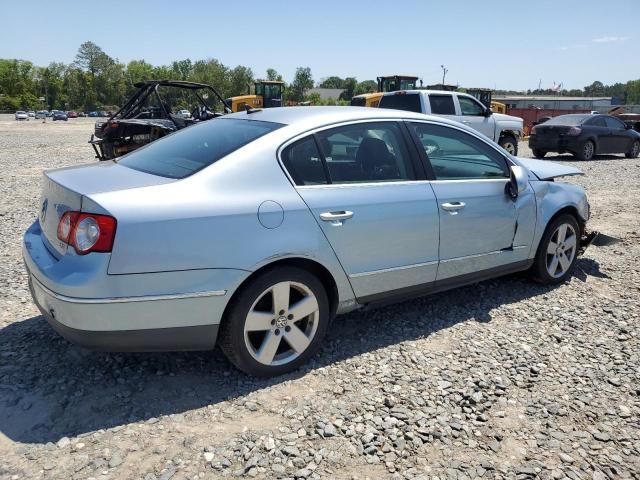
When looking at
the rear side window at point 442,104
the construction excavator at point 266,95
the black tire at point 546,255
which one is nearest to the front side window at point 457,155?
the black tire at point 546,255

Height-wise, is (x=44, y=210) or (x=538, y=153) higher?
(x=44, y=210)

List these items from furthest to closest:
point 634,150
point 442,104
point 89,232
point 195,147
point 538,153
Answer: point 634,150
point 538,153
point 442,104
point 195,147
point 89,232

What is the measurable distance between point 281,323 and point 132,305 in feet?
2.87

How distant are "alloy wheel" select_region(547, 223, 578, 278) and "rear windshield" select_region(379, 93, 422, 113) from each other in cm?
A: 801

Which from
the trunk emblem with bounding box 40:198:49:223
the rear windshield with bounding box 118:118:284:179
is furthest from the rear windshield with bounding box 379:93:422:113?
the trunk emblem with bounding box 40:198:49:223

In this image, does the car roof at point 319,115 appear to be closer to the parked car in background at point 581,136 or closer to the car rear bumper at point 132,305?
the car rear bumper at point 132,305

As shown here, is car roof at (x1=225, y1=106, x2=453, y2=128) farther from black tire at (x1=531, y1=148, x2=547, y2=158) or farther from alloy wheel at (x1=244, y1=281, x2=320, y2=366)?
black tire at (x1=531, y1=148, x2=547, y2=158)

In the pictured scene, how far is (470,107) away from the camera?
A: 13500 mm

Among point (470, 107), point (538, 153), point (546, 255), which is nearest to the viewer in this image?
point (546, 255)

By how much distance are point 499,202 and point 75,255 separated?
3033mm

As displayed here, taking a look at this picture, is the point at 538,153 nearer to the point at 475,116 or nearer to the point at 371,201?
the point at 475,116

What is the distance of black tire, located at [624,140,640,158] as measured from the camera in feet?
57.1

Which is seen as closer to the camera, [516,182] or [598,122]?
[516,182]

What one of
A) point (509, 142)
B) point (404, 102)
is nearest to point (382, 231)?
point (404, 102)
